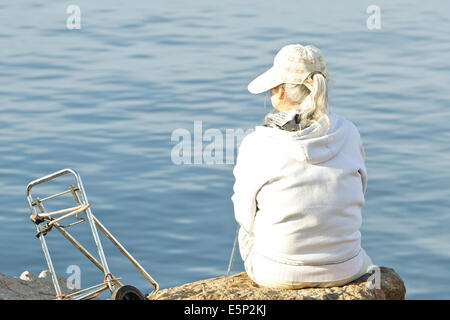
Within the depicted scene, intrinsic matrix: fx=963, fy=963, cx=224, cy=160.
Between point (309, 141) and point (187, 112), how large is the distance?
6663 millimetres

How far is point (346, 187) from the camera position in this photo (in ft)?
13.9

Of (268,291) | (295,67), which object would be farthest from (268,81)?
(268,291)

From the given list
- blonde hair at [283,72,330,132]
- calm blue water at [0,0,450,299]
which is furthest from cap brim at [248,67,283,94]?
calm blue water at [0,0,450,299]

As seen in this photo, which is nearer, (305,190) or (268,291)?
(305,190)

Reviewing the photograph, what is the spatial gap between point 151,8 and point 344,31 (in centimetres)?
382

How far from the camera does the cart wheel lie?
13.2 feet

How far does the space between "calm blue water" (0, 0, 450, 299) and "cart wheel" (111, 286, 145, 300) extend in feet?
9.46

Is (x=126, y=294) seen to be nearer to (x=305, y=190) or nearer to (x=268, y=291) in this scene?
(x=268, y=291)

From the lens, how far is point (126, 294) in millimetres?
4062

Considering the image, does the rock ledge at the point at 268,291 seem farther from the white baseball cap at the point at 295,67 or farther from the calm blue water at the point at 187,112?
the calm blue water at the point at 187,112

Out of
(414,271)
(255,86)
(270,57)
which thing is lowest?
(414,271)

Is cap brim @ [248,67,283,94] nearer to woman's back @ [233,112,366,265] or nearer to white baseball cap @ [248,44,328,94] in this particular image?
white baseball cap @ [248,44,328,94]
